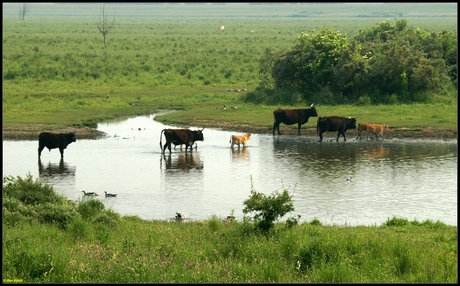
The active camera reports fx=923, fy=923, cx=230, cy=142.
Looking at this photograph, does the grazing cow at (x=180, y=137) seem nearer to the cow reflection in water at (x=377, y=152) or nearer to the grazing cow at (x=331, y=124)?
the grazing cow at (x=331, y=124)

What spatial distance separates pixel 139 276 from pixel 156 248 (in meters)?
1.48

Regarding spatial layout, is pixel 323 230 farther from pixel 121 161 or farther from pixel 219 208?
pixel 121 161

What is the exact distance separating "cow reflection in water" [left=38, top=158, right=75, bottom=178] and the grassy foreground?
7512mm

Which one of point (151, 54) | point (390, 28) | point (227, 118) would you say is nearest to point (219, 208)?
point (227, 118)

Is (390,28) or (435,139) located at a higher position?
(390,28)

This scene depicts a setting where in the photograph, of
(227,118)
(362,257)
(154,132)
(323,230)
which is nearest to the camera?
(362,257)

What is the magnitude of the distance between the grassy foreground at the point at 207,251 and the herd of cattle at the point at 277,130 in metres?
10.3

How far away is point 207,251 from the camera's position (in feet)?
37.4

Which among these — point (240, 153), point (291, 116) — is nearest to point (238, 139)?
point (240, 153)

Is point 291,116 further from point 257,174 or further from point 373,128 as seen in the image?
point 257,174

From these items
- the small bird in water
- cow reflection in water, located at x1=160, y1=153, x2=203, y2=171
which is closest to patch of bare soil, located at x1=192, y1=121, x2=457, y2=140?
cow reflection in water, located at x1=160, y1=153, x2=203, y2=171

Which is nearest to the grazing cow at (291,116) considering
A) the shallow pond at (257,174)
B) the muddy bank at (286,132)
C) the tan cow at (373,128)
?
the muddy bank at (286,132)

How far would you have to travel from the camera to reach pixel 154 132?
2931cm

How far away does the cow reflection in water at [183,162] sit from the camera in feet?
74.5
